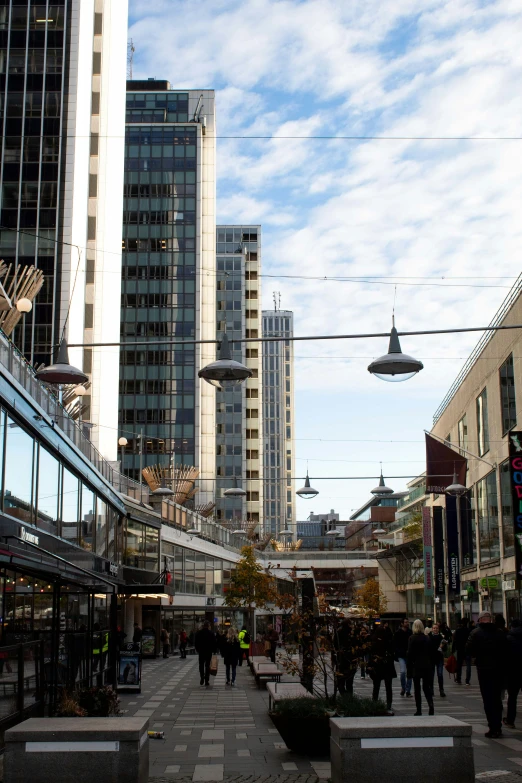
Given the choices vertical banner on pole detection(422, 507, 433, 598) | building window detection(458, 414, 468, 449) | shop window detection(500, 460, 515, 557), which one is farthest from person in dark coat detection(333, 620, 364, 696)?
vertical banner on pole detection(422, 507, 433, 598)

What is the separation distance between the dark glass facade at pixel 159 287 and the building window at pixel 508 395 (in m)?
69.9

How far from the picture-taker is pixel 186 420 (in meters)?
106

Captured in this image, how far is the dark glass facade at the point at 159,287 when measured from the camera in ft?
347

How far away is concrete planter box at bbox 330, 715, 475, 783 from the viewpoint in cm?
867

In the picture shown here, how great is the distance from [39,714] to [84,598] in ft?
30.6

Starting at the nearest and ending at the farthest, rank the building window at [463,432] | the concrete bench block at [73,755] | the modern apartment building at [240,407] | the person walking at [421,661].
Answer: the concrete bench block at [73,755], the person walking at [421,661], the building window at [463,432], the modern apartment building at [240,407]

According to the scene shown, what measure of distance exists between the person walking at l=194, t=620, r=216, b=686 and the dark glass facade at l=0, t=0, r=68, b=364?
39.2 meters

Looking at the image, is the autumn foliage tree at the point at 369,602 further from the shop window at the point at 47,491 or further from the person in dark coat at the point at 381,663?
the shop window at the point at 47,491

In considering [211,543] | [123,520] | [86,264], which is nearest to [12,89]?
[86,264]

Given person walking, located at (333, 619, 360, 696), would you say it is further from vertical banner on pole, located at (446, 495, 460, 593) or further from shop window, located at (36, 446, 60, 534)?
vertical banner on pole, located at (446, 495, 460, 593)

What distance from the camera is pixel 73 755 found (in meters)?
8.49

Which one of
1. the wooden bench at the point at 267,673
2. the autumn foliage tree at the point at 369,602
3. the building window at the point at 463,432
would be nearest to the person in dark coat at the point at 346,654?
the autumn foliage tree at the point at 369,602

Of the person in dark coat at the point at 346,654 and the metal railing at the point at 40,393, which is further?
the metal railing at the point at 40,393

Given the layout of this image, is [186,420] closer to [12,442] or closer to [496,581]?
[496,581]
